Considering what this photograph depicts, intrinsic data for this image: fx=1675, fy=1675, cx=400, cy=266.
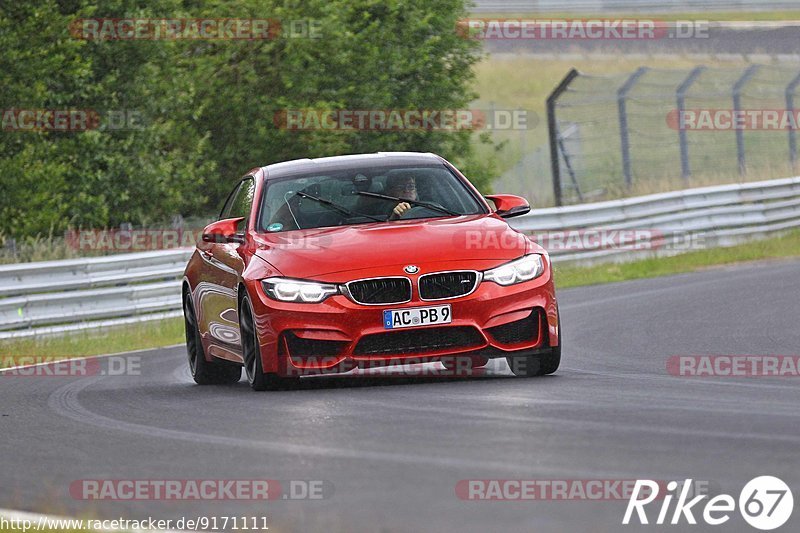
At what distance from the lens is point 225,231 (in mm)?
11062

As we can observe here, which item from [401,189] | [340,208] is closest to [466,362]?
[401,189]

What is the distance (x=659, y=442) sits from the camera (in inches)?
275

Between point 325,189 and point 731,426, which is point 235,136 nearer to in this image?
point 325,189

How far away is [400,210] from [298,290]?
4.35ft

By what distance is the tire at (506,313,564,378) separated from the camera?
10180 millimetres

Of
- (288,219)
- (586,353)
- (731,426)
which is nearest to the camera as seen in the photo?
(731,426)

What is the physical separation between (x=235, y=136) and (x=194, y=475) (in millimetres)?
24654

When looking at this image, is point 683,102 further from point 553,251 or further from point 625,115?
point 553,251

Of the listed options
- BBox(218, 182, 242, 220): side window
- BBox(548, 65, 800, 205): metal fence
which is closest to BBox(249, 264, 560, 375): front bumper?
BBox(218, 182, 242, 220): side window

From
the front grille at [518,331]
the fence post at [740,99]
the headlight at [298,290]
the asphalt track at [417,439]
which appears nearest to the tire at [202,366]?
the asphalt track at [417,439]

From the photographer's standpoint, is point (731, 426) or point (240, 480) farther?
point (731, 426)

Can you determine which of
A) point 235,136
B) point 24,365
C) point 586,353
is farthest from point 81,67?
point 586,353

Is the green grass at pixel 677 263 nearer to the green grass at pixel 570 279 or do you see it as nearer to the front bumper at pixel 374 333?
the green grass at pixel 570 279

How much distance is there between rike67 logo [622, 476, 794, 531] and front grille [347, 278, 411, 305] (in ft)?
12.7
